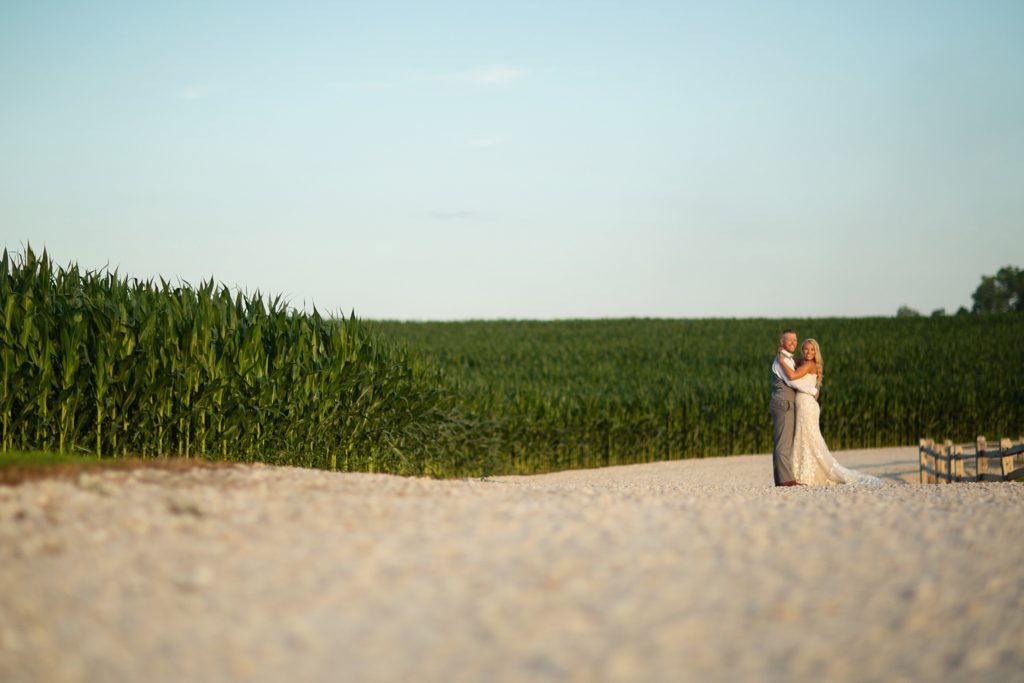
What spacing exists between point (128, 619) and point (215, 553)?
3.45ft

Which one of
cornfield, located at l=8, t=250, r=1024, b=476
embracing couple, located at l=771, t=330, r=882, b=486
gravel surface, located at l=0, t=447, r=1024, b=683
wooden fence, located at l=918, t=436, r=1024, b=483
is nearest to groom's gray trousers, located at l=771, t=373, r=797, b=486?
embracing couple, located at l=771, t=330, r=882, b=486

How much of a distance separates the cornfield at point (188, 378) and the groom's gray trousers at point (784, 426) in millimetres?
5676

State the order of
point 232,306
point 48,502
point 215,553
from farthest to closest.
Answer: point 232,306
point 48,502
point 215,553

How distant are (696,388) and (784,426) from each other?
42.1ft

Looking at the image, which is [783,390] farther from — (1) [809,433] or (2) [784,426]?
(1) [809,433]

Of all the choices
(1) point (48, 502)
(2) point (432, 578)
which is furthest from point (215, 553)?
(1) point (48, 502)

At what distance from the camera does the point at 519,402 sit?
2350 cm

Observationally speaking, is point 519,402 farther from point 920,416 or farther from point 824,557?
point 824,557

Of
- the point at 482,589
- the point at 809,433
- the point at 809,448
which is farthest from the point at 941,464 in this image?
the point at 482,589

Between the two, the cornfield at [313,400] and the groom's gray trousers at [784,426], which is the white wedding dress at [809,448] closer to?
the groom's gray trousers at [784,426]

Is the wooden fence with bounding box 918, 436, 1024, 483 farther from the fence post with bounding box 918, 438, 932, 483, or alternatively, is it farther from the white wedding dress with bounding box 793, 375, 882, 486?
the white wedding dress with bounding box 793, 375, 882, 486

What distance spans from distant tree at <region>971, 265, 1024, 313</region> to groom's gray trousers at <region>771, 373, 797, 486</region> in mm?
81130

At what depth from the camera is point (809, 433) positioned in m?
15.4

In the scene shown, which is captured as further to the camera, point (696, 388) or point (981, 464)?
point (696, 388)
